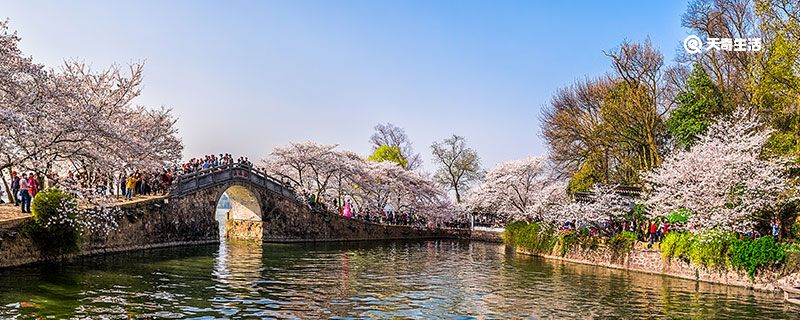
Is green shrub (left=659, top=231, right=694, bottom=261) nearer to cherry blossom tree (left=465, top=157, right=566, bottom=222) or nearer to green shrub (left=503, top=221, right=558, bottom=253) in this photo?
green shrub (left=503, top=221, right=558, bottom=253)

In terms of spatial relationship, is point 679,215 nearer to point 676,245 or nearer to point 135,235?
point 676,245

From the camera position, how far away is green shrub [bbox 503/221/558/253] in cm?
4088

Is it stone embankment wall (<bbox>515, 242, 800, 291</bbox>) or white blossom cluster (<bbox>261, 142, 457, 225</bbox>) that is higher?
white blossom cluster (<bbox>261, 142, 457, 225</bbox>)

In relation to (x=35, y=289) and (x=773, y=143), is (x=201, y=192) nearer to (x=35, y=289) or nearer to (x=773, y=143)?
(x=35, y=289)

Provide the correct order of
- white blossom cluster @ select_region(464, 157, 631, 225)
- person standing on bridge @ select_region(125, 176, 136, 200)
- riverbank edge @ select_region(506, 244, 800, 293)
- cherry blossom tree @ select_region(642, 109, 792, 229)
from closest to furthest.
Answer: riverbank edge @ select_region(506, 244, 800, 293) → cherry blossom tree @ select_region(642, 109, 792, 229) → person standing on bridge @ select_region(125, 176, 136, 200) → white blossom cluster @ select_region(464, 157, 631, 225)

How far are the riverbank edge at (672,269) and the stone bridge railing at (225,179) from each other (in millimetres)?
20602

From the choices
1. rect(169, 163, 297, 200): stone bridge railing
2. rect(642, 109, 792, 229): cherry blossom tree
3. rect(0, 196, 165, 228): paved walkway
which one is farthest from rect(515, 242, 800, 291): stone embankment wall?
rect(0, 196, 165, 228): paved walkway

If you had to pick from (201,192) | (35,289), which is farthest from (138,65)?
(35,289)

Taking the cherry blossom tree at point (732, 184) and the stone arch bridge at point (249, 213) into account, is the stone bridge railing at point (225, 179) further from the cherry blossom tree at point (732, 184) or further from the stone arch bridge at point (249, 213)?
the cherry blossom tree at point (732, 184)

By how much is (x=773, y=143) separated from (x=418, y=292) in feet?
68.2

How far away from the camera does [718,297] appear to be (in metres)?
23.2

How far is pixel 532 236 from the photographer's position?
42.8m

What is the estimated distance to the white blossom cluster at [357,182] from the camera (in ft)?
177

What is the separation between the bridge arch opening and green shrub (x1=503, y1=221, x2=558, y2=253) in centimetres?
1848
